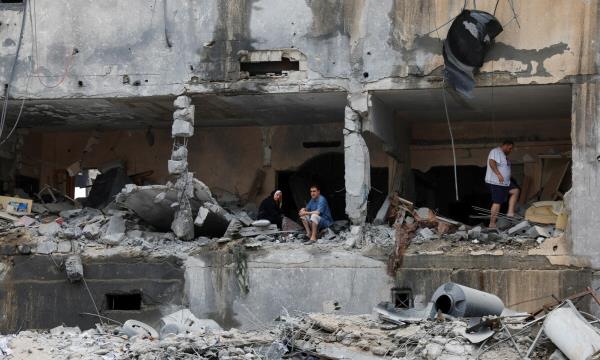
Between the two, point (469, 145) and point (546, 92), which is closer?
point (546, 92)

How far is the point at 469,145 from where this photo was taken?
80.3 ft

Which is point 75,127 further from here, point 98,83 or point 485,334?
point 485,334

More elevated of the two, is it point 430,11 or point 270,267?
point 430,11

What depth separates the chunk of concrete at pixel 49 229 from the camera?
2208cm

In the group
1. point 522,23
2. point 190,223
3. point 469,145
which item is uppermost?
point 522,23

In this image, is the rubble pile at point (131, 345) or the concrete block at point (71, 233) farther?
the concrete block at point (71, 233)

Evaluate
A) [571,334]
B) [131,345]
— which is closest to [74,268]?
[131,345]

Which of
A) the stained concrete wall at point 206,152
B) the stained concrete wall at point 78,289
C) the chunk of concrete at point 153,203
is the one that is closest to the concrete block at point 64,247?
the stained concrete wall at point 78,289

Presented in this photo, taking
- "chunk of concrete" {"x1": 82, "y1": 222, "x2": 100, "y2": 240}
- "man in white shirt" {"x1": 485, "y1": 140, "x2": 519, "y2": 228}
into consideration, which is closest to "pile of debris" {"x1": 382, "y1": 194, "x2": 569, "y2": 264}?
"man in white shirt" {"x1": 485, "y1": 140, "x2": 519, "y2": 228}

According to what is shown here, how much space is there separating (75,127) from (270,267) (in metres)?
6.61

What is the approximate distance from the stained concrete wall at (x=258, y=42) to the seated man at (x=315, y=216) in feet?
6.31

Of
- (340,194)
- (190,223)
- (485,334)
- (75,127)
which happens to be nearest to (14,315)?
(190,223)

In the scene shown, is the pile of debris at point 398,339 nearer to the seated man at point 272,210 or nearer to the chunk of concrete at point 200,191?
the chunk of concrete at point 200,191

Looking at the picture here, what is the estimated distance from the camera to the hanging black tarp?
20328 mm
